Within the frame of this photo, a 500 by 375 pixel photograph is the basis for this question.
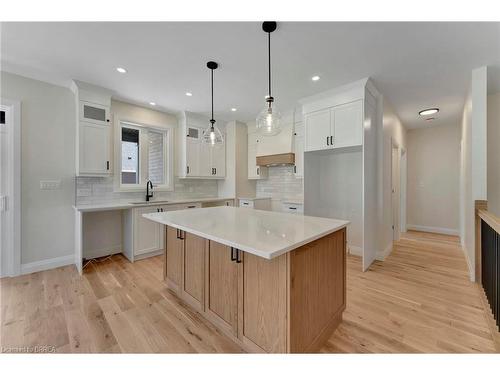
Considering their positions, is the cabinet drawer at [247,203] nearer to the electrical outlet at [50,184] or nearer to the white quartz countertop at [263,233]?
the white quartz countertop at [263,233]

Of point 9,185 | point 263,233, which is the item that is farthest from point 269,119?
point 9,185

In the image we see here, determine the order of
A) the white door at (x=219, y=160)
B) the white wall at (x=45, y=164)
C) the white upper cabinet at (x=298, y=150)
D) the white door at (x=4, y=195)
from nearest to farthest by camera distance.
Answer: the white door at (x=4, y=195)
the white wall at (x=45, y=164)
the white upper cabinet at (x=298, y=150)
the white door at (x=219, y=160)

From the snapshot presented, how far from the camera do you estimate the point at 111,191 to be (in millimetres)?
3584

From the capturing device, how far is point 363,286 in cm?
253

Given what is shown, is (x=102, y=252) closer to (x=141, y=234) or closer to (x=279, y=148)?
(x=141, y=234)

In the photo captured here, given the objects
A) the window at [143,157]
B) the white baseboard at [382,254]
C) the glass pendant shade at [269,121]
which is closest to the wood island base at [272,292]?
the glass pendant shade at [269,121]

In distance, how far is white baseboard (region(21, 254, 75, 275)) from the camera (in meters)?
2.86

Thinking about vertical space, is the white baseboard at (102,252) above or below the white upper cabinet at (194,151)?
below

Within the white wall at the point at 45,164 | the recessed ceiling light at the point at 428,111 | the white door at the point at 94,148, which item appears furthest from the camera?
the recessed ceiling light at the point at 428,111

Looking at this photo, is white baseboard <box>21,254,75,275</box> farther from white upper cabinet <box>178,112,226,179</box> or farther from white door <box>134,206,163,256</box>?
white upper cabinet <box>178,112,226,179</box>

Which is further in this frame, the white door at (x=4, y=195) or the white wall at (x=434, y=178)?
the white wall at (x=434, y=178)

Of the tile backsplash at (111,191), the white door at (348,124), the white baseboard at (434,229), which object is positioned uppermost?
the white door at (348,124)

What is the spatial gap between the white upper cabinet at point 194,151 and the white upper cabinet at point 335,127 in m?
1.74

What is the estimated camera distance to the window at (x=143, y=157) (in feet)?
12.3
